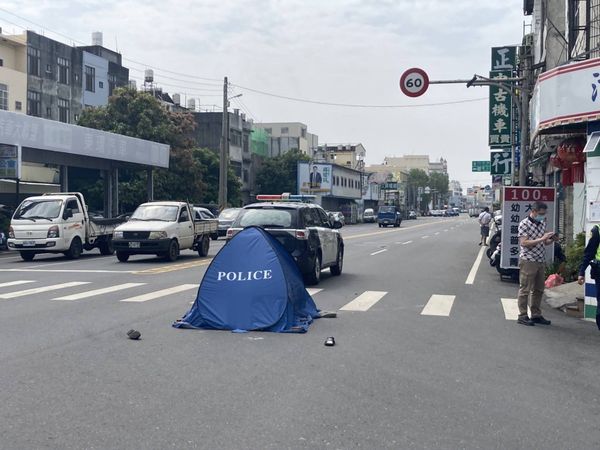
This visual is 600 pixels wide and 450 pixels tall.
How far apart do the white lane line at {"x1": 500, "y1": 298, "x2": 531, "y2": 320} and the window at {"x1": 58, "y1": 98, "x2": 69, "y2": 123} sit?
140 feet

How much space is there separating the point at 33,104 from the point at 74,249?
28.5 m

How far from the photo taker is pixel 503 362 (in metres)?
8.02

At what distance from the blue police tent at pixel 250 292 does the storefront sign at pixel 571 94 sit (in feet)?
18.3

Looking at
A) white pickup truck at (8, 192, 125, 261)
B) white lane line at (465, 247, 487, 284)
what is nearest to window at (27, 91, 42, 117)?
white pickup truck at (8, 192, 125, 261)

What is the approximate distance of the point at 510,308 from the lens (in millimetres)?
12617

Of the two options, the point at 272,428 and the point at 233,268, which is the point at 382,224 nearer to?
the point at 233,268

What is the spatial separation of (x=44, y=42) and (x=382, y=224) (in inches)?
1352

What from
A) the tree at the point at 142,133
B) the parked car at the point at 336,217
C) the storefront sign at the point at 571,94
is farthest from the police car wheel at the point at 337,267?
the tree at the point at 142,133

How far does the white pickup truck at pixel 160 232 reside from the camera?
20938 millimetres

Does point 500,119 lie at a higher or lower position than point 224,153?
higher

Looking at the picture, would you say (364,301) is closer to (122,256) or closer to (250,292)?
(250,292)

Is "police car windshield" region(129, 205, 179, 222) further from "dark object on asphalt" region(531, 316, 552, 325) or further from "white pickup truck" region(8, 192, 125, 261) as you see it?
"dark object on asphalt" region(531, 316, 552, 325)

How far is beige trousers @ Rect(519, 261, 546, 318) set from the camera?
10.7 m

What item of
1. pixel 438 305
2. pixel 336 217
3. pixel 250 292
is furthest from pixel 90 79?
pixel 250 292
